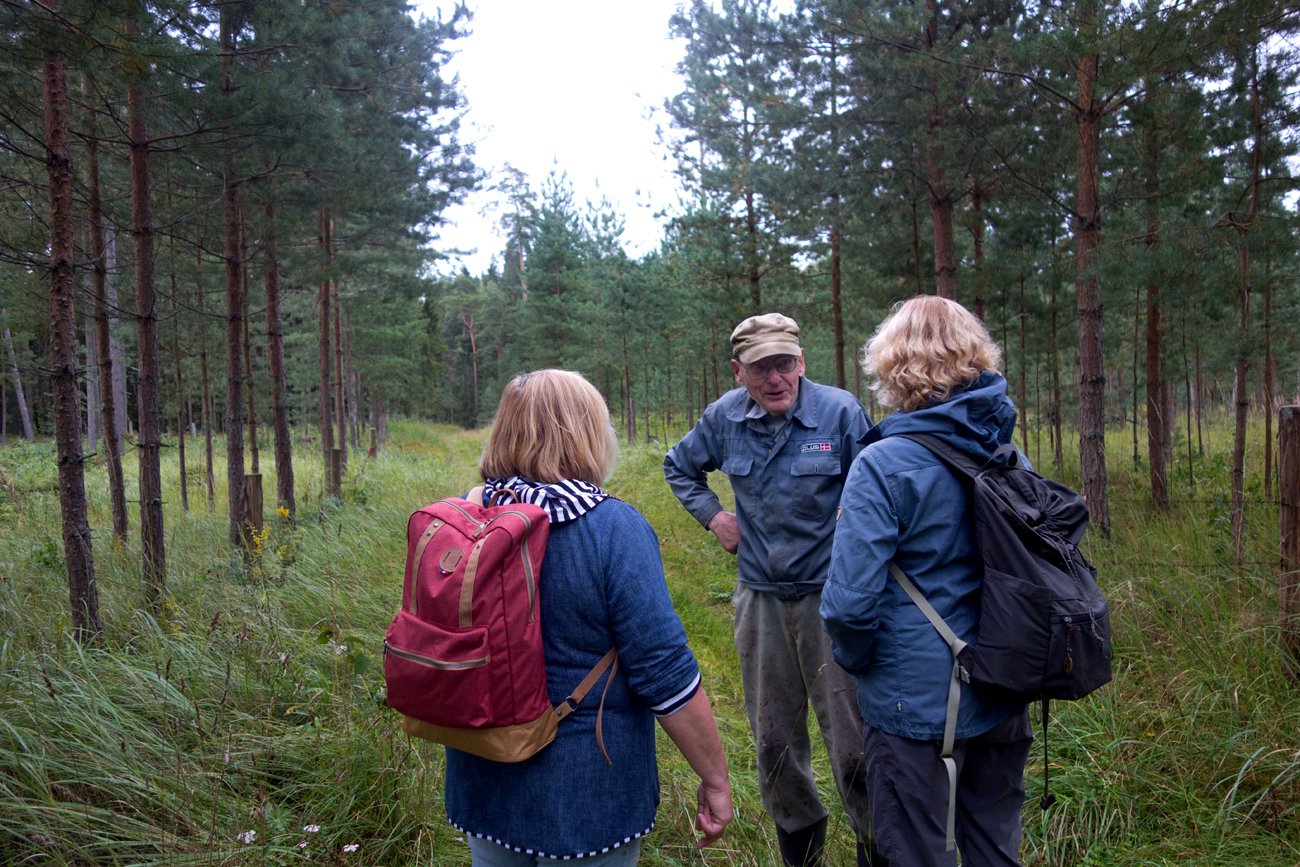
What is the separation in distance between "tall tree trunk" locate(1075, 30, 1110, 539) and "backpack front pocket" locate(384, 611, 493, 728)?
570cm

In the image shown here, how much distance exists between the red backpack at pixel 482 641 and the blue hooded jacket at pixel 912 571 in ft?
2.49

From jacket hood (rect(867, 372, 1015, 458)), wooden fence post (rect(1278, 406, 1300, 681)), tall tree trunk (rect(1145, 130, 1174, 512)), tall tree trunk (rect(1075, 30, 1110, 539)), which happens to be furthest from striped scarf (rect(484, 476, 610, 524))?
tall tree trunk (rect(1145, 130, 1174, 512))

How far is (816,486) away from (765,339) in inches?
25.7

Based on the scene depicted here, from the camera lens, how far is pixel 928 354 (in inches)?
78.5

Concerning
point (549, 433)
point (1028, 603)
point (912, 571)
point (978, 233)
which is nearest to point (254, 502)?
point (549, 433)

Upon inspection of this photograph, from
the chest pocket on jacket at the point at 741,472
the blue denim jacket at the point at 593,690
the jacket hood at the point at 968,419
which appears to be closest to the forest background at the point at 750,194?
the blue denim jacket at the point at 593,690

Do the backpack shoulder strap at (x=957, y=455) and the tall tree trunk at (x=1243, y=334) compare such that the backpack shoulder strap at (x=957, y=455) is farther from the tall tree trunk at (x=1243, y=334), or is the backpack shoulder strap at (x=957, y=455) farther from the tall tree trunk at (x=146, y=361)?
the tall tree trunk at (x=146, y=361)

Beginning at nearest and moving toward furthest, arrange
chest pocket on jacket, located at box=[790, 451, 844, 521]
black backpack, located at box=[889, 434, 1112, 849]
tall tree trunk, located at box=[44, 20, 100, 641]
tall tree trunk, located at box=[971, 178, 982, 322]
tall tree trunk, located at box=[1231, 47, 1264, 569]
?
black backpack, located at box=[889, 434, 1112, 849] < chest pocket on jacket, located at box=[790, 451, 844, 521] < tall tree trunk, located at box=[44, 20, 100, 641] < tall tree trunk, located at box=[1231, 47, 1264, 569] < tall tree trunk, located at box=[971, 178, 982, 322]

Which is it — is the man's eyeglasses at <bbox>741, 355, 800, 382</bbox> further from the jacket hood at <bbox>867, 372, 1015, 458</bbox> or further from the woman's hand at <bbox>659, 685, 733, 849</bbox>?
the woman's hand at <bbox>659, 685, 733, 849</bbox>

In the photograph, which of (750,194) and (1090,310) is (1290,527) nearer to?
(1090,310)

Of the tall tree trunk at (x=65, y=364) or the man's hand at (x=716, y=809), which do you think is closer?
the man's hand at (x=716, y=809)

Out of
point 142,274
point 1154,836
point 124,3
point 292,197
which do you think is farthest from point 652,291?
point 1154,836

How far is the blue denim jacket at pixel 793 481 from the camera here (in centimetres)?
293

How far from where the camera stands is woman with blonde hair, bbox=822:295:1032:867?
1820 millimetres
